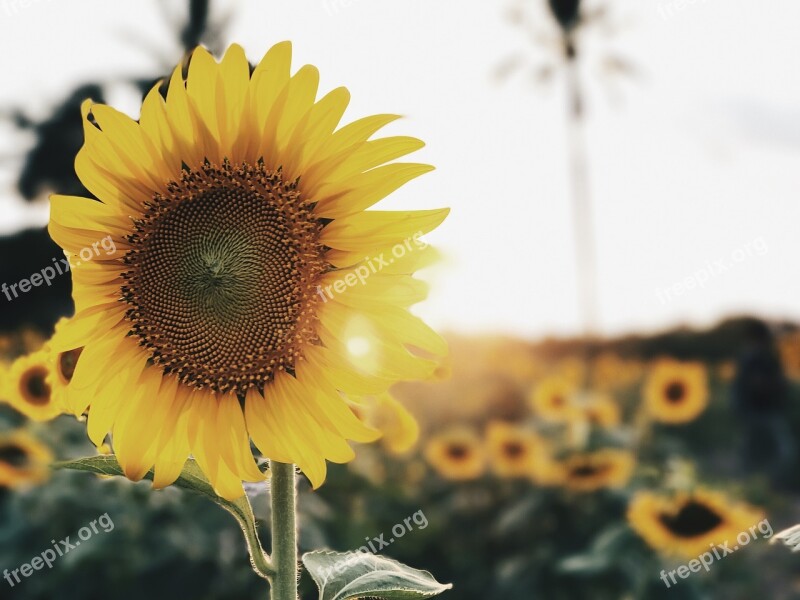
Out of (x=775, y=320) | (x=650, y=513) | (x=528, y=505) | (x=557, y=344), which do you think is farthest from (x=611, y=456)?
(x=775, y=320)

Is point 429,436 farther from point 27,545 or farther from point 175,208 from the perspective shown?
point 175,208

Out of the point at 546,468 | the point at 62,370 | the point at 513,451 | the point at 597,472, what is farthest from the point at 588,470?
the point at 62,370

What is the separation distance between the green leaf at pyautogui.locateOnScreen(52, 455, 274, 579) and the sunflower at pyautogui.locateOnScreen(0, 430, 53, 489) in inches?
133

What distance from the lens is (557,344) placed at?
1638 cm

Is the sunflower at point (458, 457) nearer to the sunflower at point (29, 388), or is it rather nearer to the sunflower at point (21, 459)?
the sunflower at point (21, 459)

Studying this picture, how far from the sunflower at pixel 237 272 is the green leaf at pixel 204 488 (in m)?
0.03

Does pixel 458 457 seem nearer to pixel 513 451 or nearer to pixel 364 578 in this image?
pixel 513 451

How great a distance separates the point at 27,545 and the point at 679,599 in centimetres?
344

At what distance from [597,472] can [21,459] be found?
3422mm

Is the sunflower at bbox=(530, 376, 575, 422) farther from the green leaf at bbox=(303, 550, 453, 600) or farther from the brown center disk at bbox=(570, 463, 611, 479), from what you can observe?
the green leaf at bbox=(303, 550, 453, 600)

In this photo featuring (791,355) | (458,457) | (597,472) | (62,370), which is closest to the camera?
(62,370)

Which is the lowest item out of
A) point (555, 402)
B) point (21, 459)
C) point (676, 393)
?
point (676, 393)

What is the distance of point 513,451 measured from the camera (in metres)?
6.00

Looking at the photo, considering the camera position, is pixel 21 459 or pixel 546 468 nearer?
pixel 21 459
